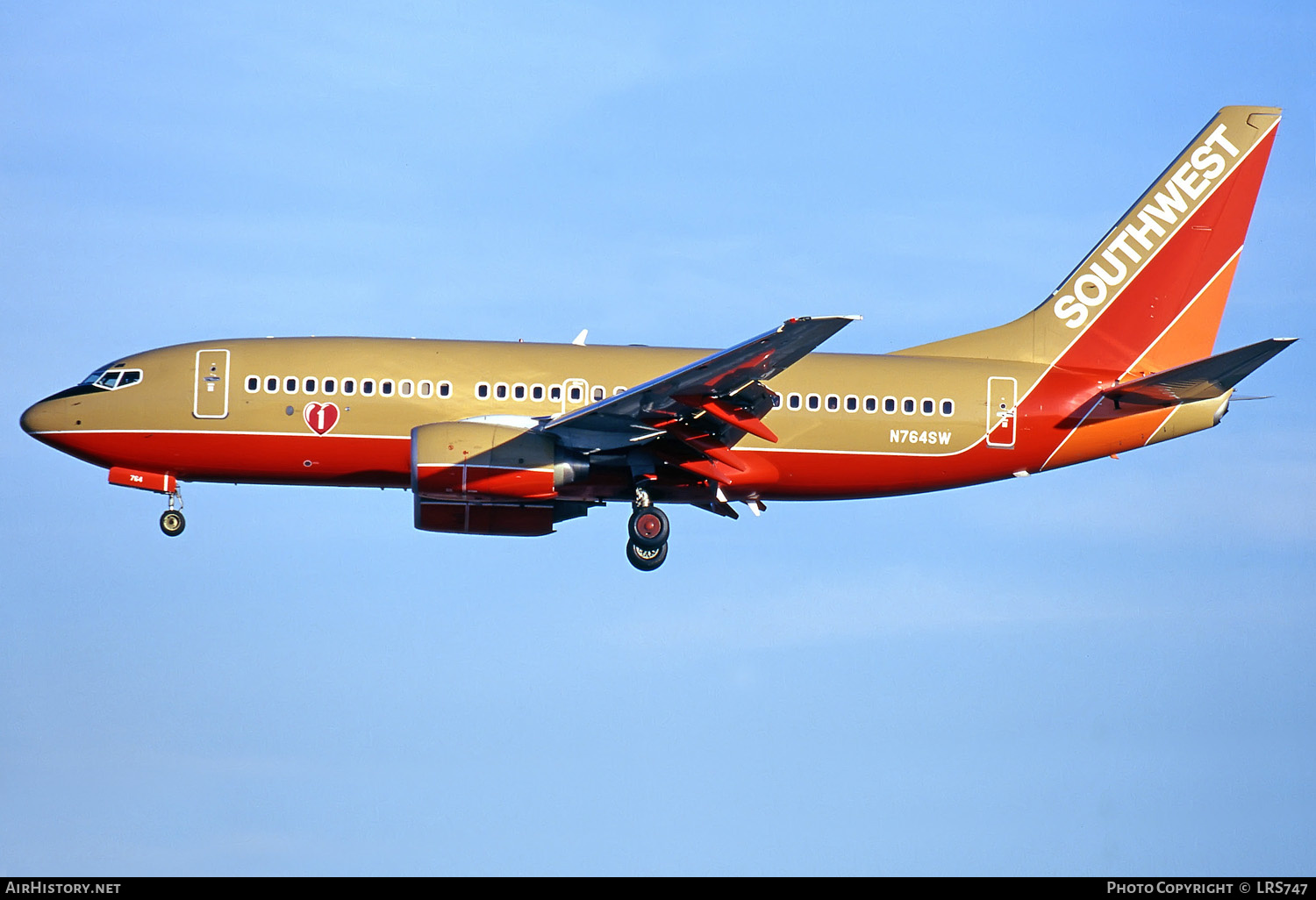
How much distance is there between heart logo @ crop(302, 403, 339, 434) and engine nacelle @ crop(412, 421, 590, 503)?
2328 millimetres

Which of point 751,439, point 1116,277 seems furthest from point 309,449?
point 1116,277

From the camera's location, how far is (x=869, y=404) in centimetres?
3944

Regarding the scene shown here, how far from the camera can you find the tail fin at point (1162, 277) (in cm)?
4162

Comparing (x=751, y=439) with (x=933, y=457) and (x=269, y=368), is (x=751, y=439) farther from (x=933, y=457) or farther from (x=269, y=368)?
(x=269, y=368)

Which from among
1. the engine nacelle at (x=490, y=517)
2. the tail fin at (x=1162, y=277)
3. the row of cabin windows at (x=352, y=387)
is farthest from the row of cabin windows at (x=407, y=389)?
the tail fin at (x=1162, y=277)

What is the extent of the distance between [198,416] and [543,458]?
8.18 metres

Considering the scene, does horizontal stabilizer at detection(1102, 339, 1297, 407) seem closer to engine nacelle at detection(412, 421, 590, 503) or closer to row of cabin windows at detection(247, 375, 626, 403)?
row of cabin windows at detection(247, 375, 626, 403)

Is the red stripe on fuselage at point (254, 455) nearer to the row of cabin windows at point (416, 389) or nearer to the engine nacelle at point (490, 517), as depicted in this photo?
the engine nacelle at point (490, 517)

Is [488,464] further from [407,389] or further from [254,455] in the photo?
[254,455]

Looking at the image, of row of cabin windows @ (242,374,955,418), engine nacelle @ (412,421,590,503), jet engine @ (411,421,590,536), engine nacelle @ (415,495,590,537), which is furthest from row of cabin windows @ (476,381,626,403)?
engine nacelle @ (415,495,590,537)

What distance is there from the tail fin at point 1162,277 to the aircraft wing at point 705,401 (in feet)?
21.8

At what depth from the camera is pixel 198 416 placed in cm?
3897

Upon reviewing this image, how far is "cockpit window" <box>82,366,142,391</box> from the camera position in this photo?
39688mm
